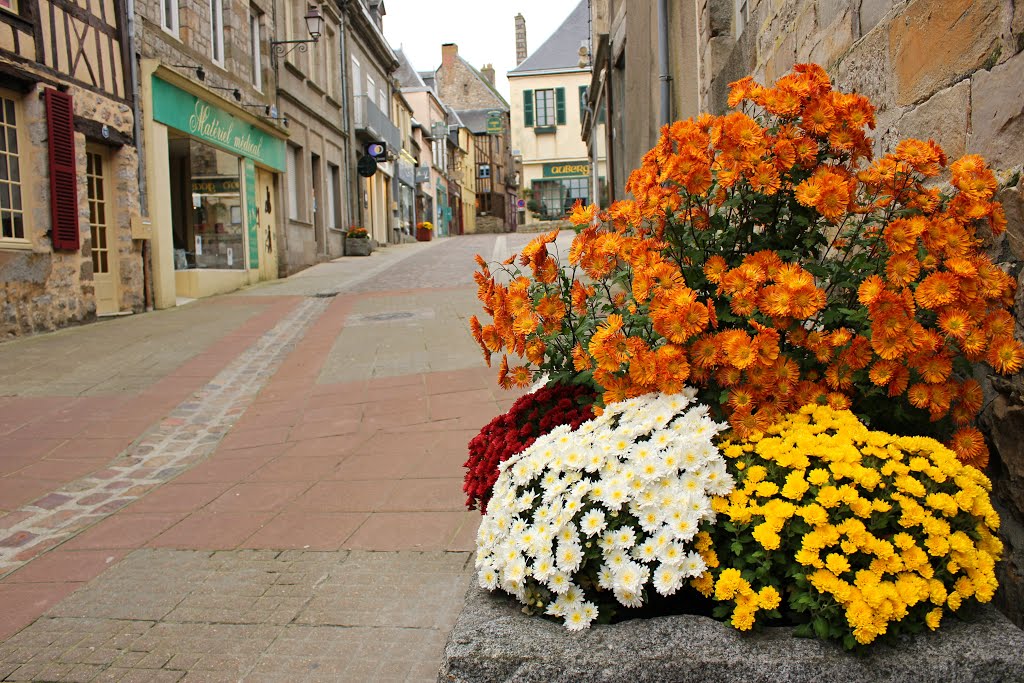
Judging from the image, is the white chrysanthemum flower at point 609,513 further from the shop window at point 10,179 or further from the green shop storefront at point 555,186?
the green shop storefront at point 555,186

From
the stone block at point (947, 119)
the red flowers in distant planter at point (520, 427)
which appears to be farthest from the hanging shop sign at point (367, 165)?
the stone block at point (947, 119)

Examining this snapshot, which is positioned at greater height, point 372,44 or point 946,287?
point 372,44

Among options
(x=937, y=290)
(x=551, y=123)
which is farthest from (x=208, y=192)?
(x=551, y=123)

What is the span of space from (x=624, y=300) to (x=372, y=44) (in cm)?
2486

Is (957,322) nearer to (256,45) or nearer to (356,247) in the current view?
(256,45)

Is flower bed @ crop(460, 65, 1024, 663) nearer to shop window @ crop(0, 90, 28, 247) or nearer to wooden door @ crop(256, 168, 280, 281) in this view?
shop window @ crop(0, 90, 28, 247)

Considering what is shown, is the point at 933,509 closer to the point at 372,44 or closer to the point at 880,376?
the point at 880,376

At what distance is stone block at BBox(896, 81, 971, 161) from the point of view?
2.34 meters

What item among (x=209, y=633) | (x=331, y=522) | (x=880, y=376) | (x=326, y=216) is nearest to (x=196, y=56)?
(x=326, y=216)

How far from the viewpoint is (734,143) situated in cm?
228

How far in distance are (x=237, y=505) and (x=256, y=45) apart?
13557 mm

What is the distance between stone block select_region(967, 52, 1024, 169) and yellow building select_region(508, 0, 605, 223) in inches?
1293

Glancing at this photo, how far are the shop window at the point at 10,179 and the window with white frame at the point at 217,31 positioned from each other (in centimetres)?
533

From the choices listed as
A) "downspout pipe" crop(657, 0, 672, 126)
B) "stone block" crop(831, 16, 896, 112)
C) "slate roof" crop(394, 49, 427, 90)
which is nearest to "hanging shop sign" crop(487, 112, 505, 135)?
"slate roof" crop(394, 49, 427, 90)
